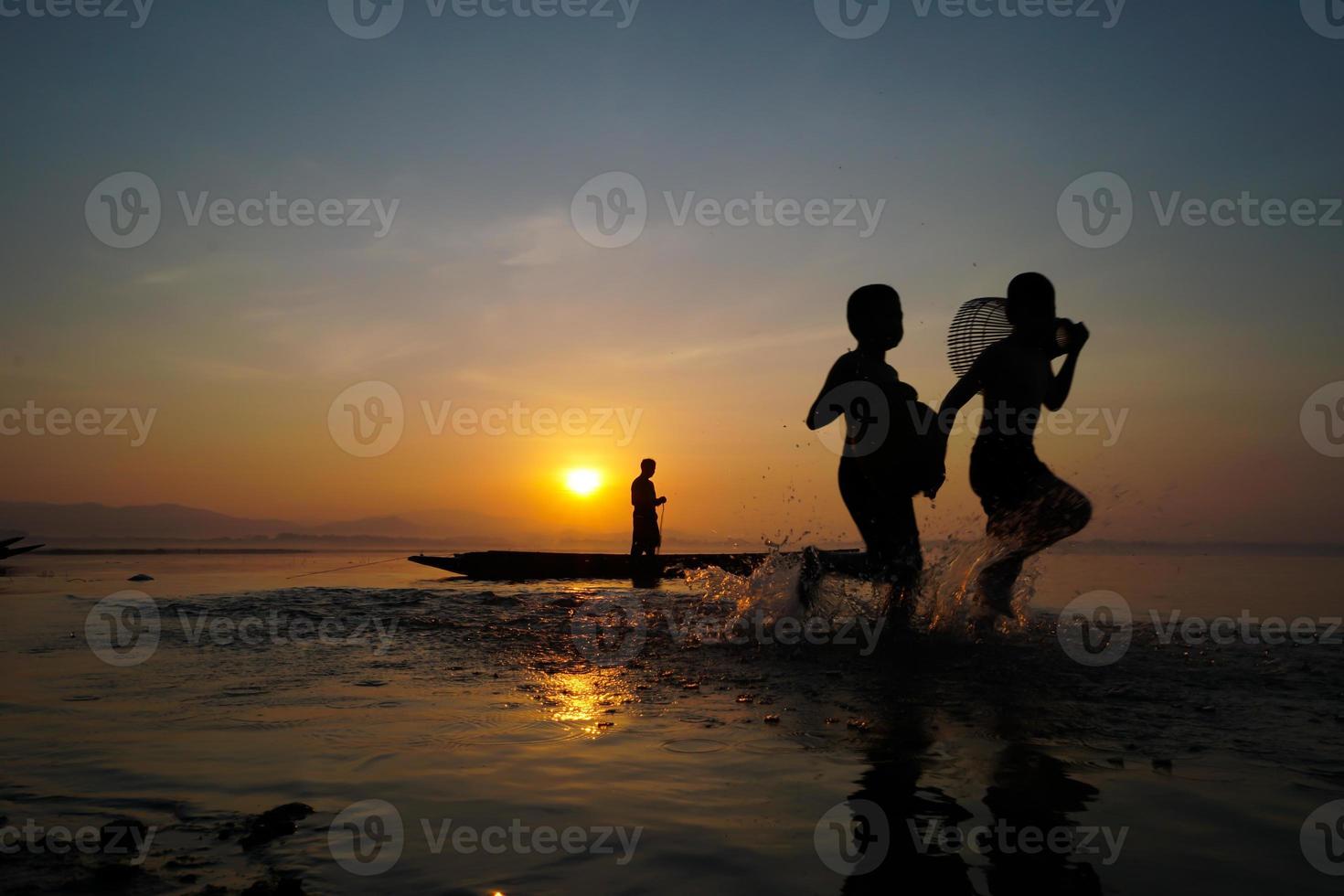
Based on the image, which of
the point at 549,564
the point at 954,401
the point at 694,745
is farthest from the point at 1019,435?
the point at 549,564

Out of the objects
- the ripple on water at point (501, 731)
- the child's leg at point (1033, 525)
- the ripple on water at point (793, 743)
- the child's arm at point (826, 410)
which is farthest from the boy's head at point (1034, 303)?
the ripple on water at point (501, 731)

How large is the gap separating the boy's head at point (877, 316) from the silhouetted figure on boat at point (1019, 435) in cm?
69

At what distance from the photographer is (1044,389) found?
679 cm

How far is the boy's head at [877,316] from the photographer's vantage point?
7113 mm

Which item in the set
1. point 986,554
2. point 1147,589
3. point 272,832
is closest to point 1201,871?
point 272,832

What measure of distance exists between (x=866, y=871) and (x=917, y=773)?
1052mm

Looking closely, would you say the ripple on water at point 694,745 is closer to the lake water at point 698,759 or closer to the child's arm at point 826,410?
the lake water at point 698,759

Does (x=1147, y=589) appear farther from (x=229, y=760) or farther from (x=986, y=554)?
(x=229, y=760)

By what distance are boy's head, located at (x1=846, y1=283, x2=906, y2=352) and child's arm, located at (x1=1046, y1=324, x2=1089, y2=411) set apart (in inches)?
49.0

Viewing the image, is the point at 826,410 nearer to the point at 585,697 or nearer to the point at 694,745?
the point at 585,697

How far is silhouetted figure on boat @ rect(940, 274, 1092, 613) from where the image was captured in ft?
21.5

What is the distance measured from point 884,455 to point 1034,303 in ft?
5.44

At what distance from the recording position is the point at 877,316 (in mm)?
7105

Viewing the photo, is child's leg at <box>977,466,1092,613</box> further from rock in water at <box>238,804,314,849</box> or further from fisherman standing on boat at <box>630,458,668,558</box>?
fisherman standing on boat at <box>630,458,668,558</box>
